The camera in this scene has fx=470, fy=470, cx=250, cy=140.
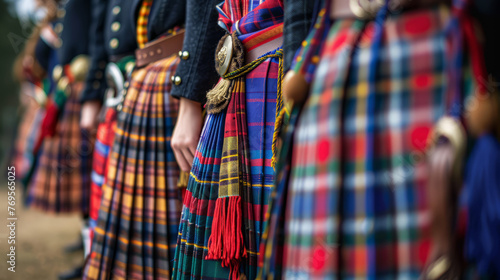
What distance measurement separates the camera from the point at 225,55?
1.37m

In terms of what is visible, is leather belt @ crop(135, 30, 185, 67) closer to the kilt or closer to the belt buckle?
the kilt

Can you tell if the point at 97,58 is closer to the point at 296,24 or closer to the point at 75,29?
the point at 75,29

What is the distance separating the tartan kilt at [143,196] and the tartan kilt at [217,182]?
13.3 inches

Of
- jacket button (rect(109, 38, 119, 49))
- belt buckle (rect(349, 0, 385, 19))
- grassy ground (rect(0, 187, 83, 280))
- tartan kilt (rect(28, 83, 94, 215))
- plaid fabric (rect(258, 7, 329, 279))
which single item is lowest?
grassy ground (rect(0, 187, 83, 280))

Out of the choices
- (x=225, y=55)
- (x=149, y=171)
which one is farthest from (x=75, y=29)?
(x=225, y=55)

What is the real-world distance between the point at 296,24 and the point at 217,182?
1.69 feet

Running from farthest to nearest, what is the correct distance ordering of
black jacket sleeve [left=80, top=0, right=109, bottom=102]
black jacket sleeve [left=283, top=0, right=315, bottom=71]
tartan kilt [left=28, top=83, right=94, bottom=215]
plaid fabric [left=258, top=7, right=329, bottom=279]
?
tartan kilt [left=28, top=83, right=94, bottom=215] < black jacket sleeve [left=80, top=0, right=109, bottom=102] < black jacket sleeve [left=283, top=0, right=315, bottom=71] < plaid fabric [left=258, top=7, right=329, bottom=279]

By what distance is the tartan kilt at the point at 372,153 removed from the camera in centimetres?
75

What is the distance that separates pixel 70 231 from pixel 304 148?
4.48 m

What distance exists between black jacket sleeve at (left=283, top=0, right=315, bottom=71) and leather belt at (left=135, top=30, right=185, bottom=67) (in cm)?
88

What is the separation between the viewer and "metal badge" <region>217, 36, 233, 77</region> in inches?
53.2

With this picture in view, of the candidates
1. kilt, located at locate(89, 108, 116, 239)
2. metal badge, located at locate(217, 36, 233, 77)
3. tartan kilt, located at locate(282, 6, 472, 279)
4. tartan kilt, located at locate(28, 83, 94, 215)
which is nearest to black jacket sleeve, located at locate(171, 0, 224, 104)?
metal badge, located at locate(217, 36, 233, 77)

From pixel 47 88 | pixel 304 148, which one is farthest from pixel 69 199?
pixel 304 148

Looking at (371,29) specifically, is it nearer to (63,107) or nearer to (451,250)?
(451,250)
